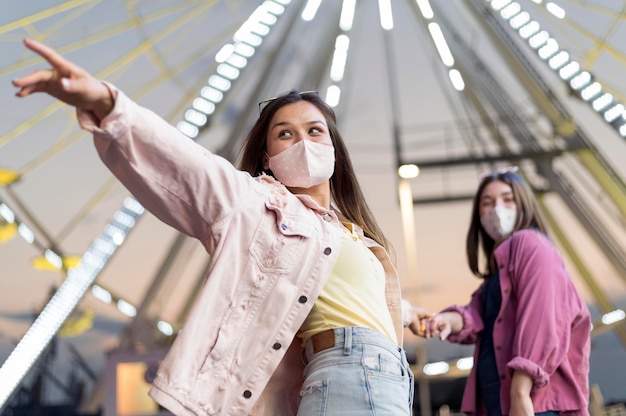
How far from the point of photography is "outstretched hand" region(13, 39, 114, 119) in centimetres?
160

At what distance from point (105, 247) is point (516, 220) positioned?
389 cm

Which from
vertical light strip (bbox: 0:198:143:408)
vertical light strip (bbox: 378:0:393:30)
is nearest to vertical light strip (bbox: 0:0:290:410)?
vertical light strip (bbox: 0:198:143:408)

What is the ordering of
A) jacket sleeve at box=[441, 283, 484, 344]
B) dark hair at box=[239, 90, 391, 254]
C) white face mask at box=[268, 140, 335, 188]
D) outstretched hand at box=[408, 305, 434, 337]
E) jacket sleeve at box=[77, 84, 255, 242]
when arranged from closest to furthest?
jacket sleeve at box=[77, 84, 255, 242]
white face mask at box=[268, 140, 335, 188]
dark hair at box=[239, 90, 391, 254]
outstretched hand at box=[408, 305, 434, 337]
jacket sleeve at box=[441, 283, 484, 344]

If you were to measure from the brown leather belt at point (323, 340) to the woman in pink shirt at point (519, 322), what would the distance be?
97 centimetres

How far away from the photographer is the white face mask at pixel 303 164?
7.47 ft

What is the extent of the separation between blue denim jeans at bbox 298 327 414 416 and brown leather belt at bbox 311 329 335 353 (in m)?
0.01

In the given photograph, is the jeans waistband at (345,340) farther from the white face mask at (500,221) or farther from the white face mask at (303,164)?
the white face mask at (500,221)

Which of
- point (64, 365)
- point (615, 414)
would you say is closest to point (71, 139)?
point (64, 365)

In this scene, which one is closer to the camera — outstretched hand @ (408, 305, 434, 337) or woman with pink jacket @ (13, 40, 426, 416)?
woman with pink jacket @ (13, 40, 426, 416)

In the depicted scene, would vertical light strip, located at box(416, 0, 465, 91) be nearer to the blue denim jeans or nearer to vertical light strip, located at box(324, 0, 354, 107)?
vertical light strip, located at box(324, 0, 354, 107)

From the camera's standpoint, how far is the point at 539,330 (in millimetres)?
2832

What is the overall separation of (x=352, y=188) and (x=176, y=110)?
6349 millimetres

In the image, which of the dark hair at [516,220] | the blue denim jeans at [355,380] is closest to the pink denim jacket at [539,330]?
the dark hair at [516,220]

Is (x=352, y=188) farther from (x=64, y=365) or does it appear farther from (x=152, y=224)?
(x=64, y=365)
